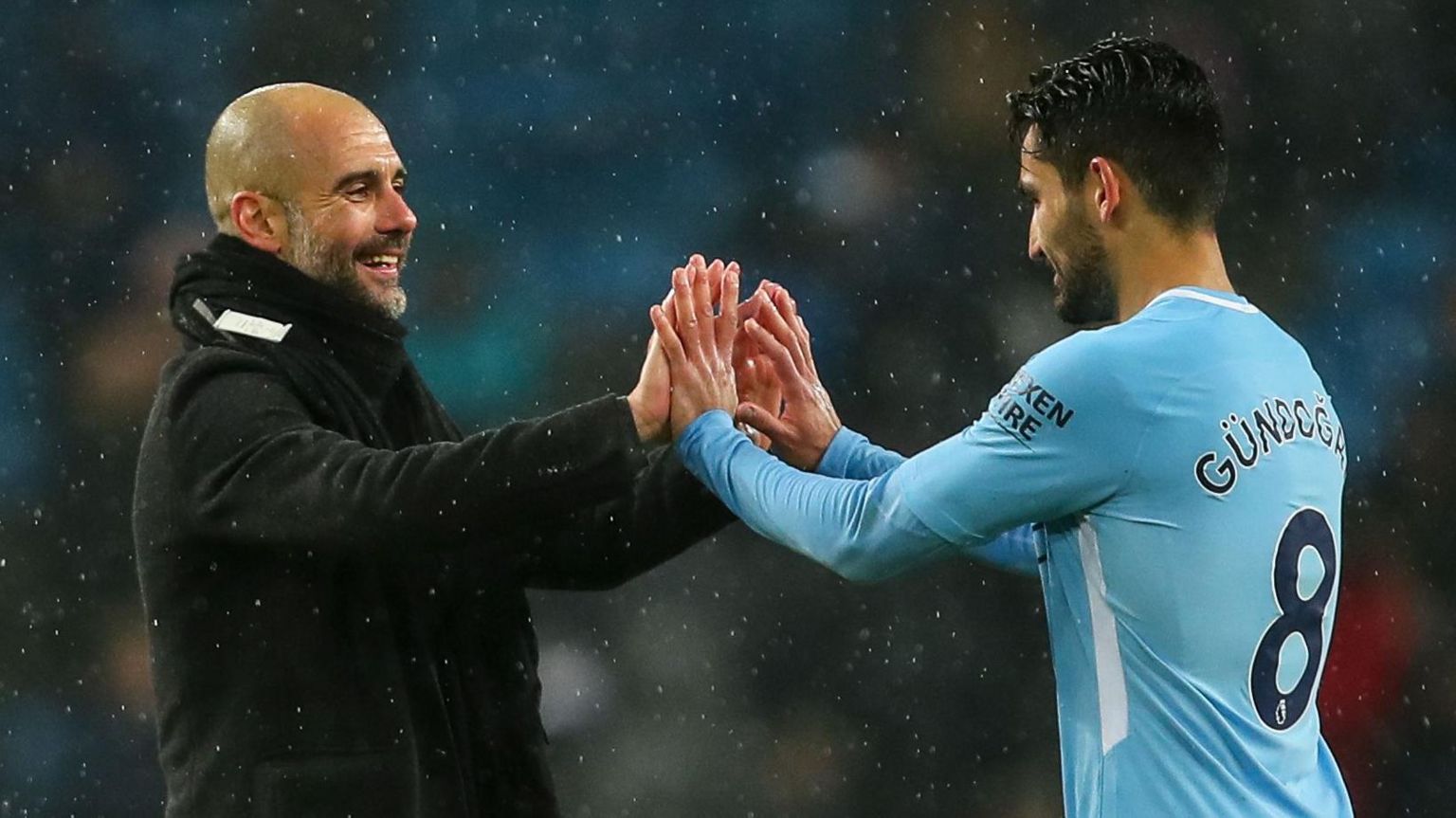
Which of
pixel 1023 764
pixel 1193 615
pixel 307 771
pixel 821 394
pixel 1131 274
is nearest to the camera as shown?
pixel 1193 615

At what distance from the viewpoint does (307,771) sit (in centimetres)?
211

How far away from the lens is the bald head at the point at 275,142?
7.79 feet

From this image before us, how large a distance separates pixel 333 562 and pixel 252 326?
0.29m

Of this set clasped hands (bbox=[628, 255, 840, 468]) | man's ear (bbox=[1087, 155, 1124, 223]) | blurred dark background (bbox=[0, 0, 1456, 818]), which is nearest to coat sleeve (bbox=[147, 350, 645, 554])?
clasped hands (bbox=[628, 255, 840, 468])

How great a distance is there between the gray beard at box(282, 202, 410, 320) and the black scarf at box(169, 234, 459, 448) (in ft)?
0.22

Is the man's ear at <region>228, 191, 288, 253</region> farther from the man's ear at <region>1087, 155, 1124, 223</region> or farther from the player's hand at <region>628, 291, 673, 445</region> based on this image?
the man's ear at <region>1087, 155, 1124, 223</region>

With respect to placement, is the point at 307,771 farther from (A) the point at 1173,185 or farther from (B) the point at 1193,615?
(A) the point at 1173,185

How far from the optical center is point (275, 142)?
7.86ft

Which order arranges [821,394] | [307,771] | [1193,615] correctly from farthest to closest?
1. [821,394]
2. [307,771]
3. [1193,615]

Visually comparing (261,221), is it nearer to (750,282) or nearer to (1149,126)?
(1149,126)

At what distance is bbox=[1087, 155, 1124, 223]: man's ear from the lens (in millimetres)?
1947

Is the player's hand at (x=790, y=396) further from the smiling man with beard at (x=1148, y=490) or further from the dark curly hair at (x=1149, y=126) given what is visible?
the dark curly hair at (x=1149, y=126)

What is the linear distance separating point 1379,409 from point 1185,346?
2595 millimetres

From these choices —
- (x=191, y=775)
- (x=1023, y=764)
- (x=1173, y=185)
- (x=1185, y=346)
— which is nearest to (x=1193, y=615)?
(x=1185, y=346)
